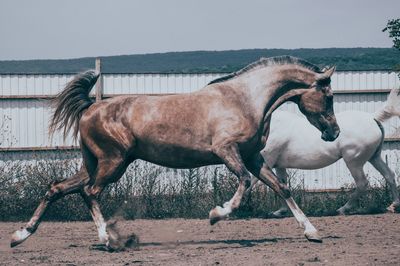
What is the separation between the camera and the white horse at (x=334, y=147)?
15.8 m

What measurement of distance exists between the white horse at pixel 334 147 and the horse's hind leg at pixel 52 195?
16.0 ft

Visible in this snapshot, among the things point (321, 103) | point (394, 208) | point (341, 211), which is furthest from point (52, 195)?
point (394, 208)

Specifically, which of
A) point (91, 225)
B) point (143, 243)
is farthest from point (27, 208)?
point (143, 243)

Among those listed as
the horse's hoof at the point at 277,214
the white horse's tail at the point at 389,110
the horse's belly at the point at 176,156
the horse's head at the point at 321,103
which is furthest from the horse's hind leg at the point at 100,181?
the white horse's tail at the point at 389,110

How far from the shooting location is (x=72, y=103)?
12.1 metres

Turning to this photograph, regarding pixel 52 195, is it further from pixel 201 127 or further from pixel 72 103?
pixel 201 127

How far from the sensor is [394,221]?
1391 cm

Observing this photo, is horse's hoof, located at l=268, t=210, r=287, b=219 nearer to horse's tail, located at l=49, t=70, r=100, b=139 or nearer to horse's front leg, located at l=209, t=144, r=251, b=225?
horse's front leg, located at l=209, t=144, r=251, b=225

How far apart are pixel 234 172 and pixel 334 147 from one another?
5.18 m

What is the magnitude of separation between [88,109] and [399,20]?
7209mm

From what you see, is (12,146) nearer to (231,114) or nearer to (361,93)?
(361,93)

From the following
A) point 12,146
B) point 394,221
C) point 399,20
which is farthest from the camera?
point 12,146

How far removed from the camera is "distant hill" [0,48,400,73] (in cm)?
3575

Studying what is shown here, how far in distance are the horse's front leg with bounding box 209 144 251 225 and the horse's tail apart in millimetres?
1951
